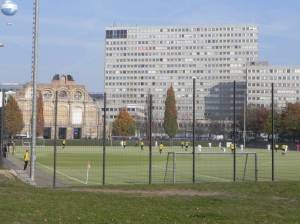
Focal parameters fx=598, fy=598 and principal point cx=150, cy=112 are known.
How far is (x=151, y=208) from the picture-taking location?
595 inches

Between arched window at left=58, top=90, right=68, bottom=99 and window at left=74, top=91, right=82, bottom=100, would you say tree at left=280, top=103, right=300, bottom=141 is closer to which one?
window at left=74, top=91, right=82, bottom=100

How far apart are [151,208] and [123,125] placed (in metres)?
124

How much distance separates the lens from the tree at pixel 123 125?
454 ft

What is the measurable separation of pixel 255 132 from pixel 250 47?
62235 millimetres

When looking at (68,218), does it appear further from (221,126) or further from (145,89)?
(145,89)

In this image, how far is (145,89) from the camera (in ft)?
648

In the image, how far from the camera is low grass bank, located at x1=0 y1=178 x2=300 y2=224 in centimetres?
1273

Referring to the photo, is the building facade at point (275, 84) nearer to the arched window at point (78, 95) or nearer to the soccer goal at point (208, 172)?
the arched window at point (78, 95)

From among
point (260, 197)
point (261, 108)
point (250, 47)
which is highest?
point (250, 47)

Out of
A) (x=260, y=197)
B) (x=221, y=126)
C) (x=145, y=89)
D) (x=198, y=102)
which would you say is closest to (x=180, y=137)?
(x=221, y=126)

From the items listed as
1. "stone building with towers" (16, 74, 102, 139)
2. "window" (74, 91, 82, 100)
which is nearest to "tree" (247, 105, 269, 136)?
"stone building with towers" (16, 74, 102, 139)

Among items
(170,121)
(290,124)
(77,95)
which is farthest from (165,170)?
(77,95)

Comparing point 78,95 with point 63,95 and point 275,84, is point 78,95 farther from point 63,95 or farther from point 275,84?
point 275,84

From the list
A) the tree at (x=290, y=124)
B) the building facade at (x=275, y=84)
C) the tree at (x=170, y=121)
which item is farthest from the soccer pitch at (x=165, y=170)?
the building facade at (x=275, y=84)
